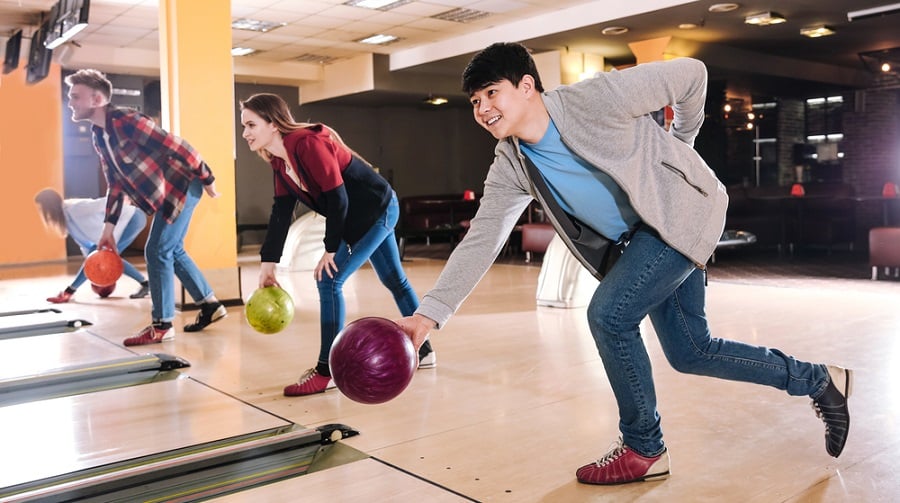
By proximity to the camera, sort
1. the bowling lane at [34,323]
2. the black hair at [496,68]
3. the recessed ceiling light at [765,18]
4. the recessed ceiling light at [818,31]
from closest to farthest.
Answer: the black hair at [496,68], the bowling lane at [34,323], the recessed ceiling light at [765,18], the recessed ceiling light at [818,31]

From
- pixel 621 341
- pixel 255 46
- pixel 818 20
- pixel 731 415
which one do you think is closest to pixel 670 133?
pixel 621 341

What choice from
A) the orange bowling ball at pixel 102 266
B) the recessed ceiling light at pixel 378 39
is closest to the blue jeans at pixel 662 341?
the orange bowling ball at pixel 102 266

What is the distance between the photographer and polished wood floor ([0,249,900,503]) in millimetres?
2299

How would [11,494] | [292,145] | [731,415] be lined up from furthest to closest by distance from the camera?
[292,145] < [731,415] < [11,494]

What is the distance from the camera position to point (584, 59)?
40.8 ft

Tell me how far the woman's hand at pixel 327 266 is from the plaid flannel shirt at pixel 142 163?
1.78m

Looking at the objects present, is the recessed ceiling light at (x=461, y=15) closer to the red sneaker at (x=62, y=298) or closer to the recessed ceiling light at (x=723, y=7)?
the recessed ceiling light at (x=723, y=7)

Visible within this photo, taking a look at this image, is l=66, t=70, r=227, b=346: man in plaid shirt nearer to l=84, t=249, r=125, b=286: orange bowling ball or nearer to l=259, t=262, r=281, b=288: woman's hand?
l=84, t=249, r=125, b=286: orange bowling ball

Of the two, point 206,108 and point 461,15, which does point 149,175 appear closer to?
point 206,108

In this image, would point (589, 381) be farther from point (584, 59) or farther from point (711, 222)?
point (584, 59)

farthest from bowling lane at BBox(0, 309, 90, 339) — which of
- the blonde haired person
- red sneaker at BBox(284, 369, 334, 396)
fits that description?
red sneaker at BBox(284, 369, 334, 396)

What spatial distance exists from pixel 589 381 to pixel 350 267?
1.21 metres

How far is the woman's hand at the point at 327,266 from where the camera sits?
3414 mm

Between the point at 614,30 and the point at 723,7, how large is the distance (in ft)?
5.01
